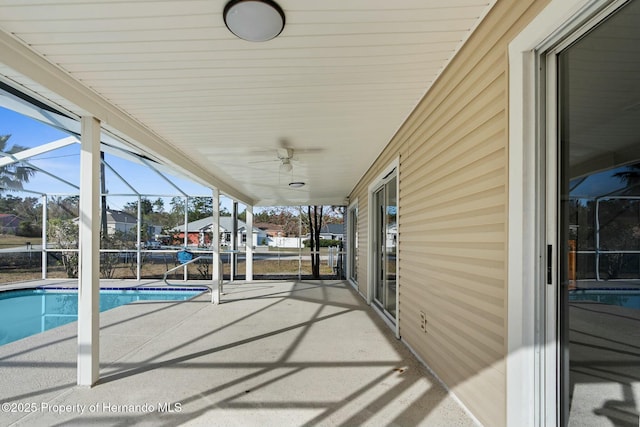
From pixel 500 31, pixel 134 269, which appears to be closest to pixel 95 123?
pixel 500 31

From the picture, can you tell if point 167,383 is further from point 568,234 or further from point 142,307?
point 142,307

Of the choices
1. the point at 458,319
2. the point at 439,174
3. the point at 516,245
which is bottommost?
the point at 458,319

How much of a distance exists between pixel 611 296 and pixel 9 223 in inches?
420

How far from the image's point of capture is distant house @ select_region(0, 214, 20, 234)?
7727 millimetres

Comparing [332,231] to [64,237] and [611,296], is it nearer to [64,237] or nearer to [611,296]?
[64,237]

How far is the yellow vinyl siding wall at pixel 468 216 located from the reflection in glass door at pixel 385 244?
119 cm

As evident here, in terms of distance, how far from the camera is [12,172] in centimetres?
737

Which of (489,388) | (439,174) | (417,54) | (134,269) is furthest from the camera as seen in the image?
(134,269)

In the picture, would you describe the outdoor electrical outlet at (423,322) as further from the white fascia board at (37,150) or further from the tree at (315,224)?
the tree at (315,224)

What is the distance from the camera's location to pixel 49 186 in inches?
342

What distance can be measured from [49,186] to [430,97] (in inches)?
385

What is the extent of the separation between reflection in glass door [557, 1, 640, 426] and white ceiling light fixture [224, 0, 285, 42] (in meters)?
1.35

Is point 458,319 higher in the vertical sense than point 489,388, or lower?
higher

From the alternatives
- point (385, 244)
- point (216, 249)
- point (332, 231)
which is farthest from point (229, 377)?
point (332, 231)
